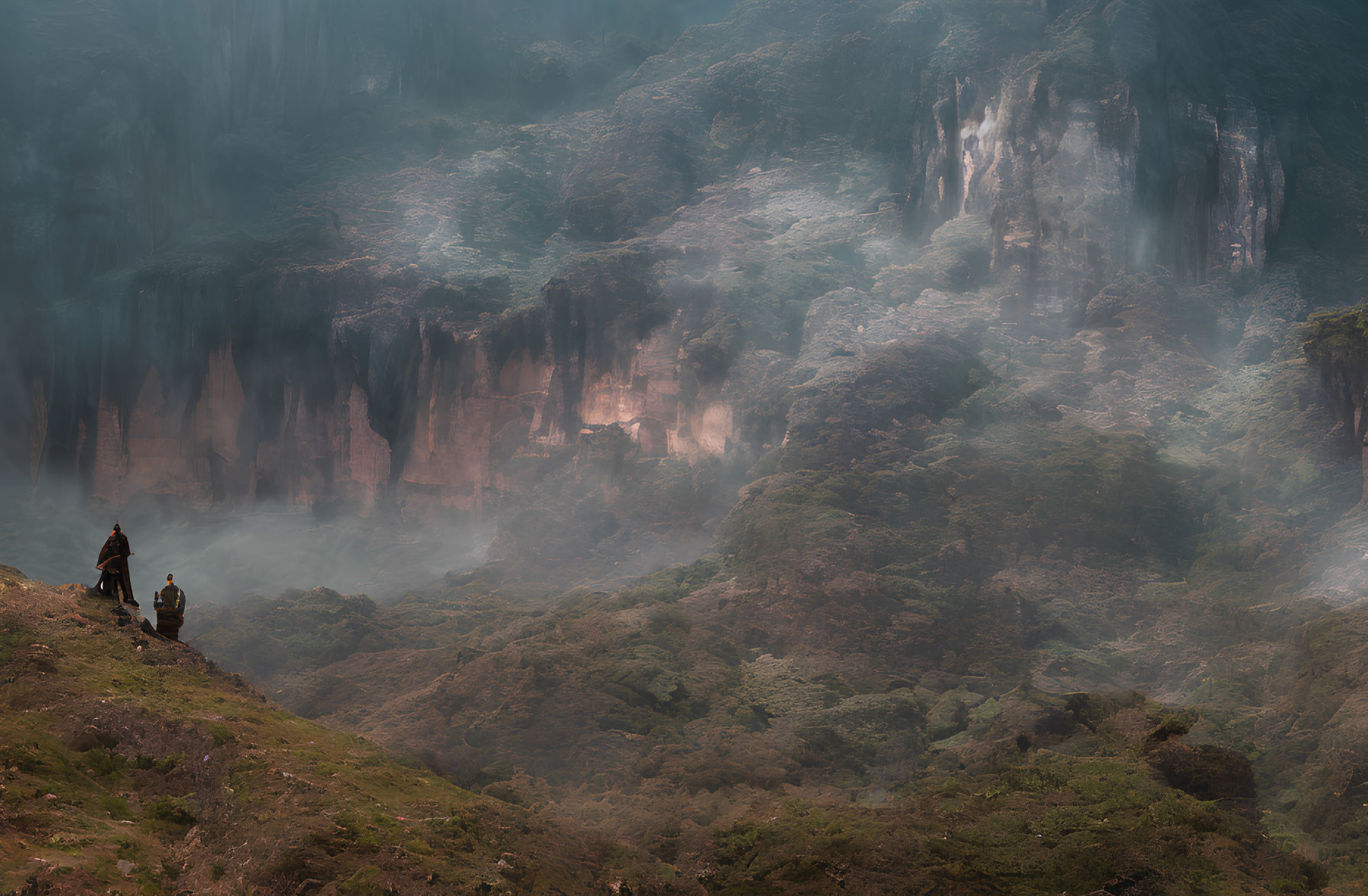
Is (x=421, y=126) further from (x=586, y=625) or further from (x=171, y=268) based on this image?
(x=586, y=625)

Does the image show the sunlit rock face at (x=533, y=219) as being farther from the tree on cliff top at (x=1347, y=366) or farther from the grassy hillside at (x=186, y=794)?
the grassy hillside at (x=186, y=794)

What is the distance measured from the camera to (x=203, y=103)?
12812 cm

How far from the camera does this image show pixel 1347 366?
63.2 m

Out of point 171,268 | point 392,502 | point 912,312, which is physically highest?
point 171,268

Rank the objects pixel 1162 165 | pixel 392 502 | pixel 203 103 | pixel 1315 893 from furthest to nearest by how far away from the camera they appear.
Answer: pixel 203 103, pixel 392 502, pixel 1162 165, pixel 1315 893

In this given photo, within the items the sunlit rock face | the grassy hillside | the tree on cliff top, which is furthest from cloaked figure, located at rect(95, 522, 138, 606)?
the tree on cliff top

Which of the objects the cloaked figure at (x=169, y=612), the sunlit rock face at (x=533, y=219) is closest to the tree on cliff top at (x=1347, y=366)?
the sunlit rock face at (x=533, y=219)

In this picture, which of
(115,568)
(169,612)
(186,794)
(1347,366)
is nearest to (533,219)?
(1347,366)

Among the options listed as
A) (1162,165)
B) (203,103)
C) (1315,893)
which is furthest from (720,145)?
(1315,893)

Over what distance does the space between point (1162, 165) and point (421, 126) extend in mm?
92756

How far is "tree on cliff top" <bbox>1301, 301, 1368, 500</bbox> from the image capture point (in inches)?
2448

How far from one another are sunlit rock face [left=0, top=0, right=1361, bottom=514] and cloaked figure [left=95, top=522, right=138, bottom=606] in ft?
207

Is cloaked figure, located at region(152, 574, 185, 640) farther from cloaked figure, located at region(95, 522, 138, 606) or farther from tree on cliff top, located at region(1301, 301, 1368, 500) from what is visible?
tree on cliff top, located at region(1301, 301, 1368, 500)

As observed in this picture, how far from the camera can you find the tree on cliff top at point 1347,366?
Result: 62.2 m
